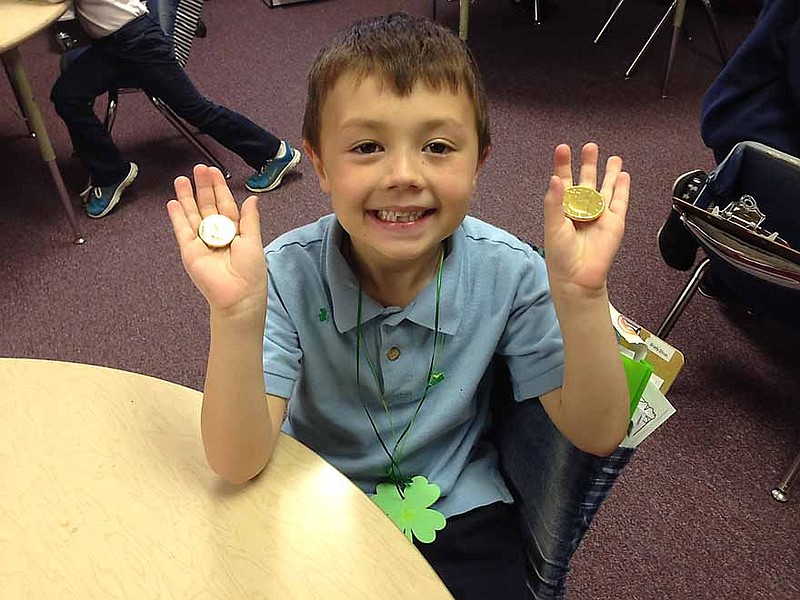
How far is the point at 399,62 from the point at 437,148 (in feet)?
0.34

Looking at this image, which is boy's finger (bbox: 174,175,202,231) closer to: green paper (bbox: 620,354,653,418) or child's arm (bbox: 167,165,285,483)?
child's arm (bbox: 167,165,285,483)

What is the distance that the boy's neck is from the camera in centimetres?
94

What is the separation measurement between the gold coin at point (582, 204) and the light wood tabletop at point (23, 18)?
1.57 meters

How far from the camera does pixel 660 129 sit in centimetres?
290

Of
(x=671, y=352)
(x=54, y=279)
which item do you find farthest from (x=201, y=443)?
(x=54, y=279)

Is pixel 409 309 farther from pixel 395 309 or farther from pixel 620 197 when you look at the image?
pixel 620 197

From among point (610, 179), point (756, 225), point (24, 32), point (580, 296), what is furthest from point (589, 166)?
point (24, 32)

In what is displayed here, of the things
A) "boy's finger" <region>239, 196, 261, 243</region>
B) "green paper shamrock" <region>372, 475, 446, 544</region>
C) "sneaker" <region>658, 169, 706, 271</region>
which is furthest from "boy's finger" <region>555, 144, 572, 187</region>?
"sneaker" <region>658, 169, 706, 271</region>

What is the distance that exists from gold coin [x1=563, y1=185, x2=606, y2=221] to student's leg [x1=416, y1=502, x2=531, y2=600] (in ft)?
1.38

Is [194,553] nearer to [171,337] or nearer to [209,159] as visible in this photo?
[171,337]

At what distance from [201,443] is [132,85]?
202 cm

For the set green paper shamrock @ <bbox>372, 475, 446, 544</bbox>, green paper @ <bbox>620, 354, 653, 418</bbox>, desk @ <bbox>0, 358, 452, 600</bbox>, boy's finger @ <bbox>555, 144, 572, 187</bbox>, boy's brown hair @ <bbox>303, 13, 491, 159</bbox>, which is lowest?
green paper shamrock @ <bbox>372, 475, 446, 544</bbox>

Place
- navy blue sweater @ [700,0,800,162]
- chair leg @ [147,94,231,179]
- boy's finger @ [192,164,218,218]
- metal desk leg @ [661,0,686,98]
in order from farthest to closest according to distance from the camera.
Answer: metal desk leg @ [661,0,686,98] → chair leg @ [147,94,231,179] → navy blue sweater @ [700,0,800,162] → boy's finger @ [192,164,218,218]

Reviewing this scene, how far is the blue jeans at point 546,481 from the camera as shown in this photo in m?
0.85
